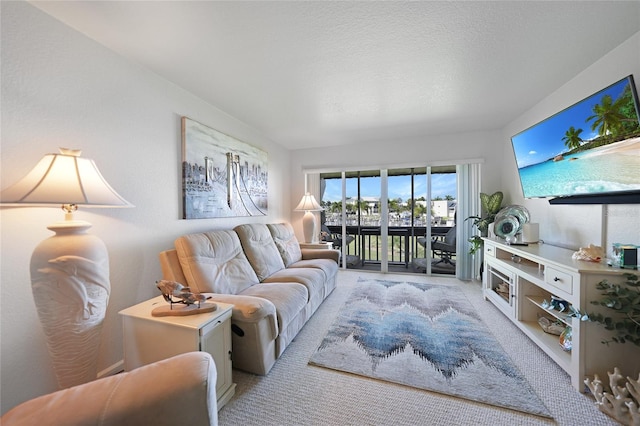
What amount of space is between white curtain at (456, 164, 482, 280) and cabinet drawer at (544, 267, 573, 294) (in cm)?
199

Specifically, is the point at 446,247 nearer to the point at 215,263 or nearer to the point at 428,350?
the point at 428,350

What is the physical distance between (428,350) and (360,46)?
238 cm

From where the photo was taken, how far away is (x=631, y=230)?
1.62 meters

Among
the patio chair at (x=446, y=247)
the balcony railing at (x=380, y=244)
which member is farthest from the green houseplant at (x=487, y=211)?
the balcony railing at (x=380, y=244)

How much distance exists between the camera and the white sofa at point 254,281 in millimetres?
1570

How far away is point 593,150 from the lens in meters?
1.68

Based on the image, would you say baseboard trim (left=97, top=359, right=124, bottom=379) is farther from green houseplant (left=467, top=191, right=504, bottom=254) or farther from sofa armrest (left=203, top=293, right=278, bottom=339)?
green houseplant (left=467, top=191, right=504, bottom=254)

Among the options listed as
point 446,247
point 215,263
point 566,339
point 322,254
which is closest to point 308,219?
point 322,254

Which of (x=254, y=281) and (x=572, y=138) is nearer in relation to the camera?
(x=572, y=138)

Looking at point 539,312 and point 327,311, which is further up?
point 539,312

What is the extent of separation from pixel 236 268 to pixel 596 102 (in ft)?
10.1

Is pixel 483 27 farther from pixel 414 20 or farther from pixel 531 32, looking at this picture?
pixel 414 20

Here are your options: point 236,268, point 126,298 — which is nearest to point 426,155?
point 236,268

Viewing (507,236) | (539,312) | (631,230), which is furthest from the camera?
(507,236)
